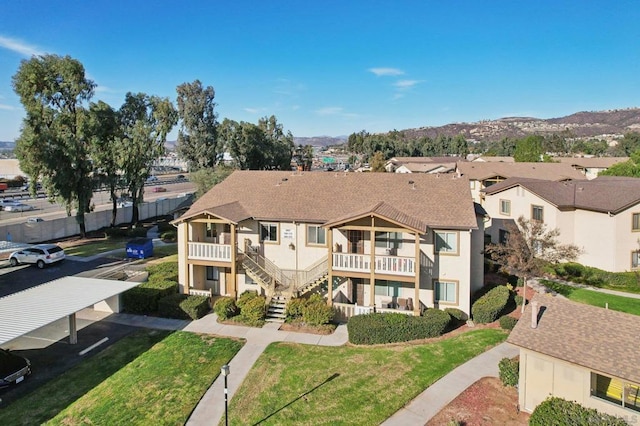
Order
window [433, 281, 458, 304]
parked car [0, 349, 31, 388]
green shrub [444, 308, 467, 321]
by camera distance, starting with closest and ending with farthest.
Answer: parked car [0, 349, 31, 388], green shrub [444, 308, 467, 321], window [433, 281, 458, 304]

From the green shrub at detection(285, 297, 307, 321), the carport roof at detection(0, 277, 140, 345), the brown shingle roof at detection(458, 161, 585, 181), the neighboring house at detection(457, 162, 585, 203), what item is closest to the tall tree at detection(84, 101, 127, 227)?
the carport roof at detection(0, 277, 140, 345)

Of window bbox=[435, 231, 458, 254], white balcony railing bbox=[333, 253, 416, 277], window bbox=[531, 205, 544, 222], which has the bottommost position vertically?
white balcony railing bbox=[333, 253, 416, 277]

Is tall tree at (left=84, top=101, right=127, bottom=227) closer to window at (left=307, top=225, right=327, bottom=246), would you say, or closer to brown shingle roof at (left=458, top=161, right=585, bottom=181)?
window at (left=307, top=225, right=327, bottom=246)

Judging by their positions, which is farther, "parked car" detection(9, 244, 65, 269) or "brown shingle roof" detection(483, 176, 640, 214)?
"parked car" detection(9, 244, 65, 269)

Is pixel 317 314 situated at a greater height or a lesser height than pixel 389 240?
lesser

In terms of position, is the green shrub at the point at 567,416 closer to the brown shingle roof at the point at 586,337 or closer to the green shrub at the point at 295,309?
the brown shingle roof at the point at 586,337

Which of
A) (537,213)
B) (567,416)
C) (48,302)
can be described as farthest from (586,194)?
(48,302)

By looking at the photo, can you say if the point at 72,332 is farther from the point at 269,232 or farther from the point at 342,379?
the point at 342,379

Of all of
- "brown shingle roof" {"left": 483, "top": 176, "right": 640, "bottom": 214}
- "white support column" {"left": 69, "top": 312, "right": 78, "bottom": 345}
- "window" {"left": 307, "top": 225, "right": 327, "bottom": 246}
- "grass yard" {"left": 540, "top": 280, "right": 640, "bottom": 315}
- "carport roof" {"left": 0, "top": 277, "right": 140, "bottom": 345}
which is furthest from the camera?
"brown shingle roof" {"left": 483, "top": 176, "right": 640, "bottom": 214}

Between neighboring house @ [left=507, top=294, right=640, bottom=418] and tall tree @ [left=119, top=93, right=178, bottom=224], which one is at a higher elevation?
tall tree @ [left=119, top=93, right=178, bottom=224]
